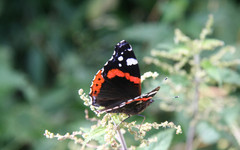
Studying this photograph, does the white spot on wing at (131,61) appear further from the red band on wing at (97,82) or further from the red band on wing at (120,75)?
the red band on wing at (97,82)

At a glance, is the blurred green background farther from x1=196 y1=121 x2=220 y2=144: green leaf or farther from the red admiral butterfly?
the red admiral butterfly

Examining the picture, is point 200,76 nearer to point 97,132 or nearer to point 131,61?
point 131,61

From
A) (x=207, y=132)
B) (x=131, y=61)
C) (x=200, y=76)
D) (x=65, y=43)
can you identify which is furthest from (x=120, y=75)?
(x=65, y=43)

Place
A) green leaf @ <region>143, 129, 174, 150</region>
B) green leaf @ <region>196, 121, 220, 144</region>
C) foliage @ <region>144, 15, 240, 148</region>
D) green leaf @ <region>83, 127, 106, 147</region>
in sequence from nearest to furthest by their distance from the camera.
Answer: green leaf @ <region>83, 127, 106, 147</region> → green leaf @ <region>143, 129, 174, 150</region> → foliage @ <region>144, 15, 240, 148</region> → green leaf @ <region>196, 121, 220, 144</region>

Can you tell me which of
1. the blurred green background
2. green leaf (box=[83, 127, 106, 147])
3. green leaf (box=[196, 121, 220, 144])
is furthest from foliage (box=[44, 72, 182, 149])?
the blurred green background

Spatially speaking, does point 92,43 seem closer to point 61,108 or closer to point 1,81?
point 61,108

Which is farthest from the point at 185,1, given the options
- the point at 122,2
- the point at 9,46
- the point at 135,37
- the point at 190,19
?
the point at 9,46
